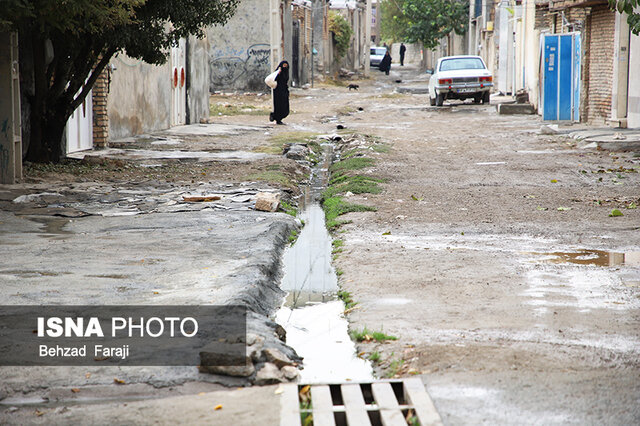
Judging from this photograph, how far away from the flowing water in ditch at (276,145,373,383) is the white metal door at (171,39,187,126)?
13019 millimetres

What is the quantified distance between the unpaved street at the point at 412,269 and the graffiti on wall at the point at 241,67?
19111 mm

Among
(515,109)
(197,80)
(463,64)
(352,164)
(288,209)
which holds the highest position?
(463,64)

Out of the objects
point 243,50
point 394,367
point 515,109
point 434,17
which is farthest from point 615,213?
point 434,17

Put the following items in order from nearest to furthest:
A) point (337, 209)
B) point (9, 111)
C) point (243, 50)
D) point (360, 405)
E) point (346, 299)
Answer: point (360, 405) → point (346, 299) → point (337, 209) → point (9, 111) → point (243, 50)

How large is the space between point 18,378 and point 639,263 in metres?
4.87

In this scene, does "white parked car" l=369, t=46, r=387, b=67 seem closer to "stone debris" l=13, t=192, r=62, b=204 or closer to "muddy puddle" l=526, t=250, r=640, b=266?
"stone debris" l=13, t=192, r=62, b=204

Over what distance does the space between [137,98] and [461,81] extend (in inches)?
551

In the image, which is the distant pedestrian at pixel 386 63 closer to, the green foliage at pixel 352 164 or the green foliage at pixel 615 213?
the green foliage at pixel 352 164

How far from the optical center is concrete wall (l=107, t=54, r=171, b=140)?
1689 cm

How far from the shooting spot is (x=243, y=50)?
33.3m

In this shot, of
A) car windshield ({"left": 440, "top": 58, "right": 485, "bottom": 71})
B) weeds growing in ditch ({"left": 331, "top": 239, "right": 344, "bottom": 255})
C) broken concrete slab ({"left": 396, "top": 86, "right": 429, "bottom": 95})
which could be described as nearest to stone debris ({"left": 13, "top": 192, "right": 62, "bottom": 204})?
weeds growing in ditch ({"left": 331, "top": 239, "right": 344, "bottom": 255})

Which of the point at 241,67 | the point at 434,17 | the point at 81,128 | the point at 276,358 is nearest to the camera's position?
the point at 276,358

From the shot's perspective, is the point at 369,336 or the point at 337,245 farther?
the point at 337,245

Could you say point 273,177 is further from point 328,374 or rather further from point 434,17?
point 434,17
